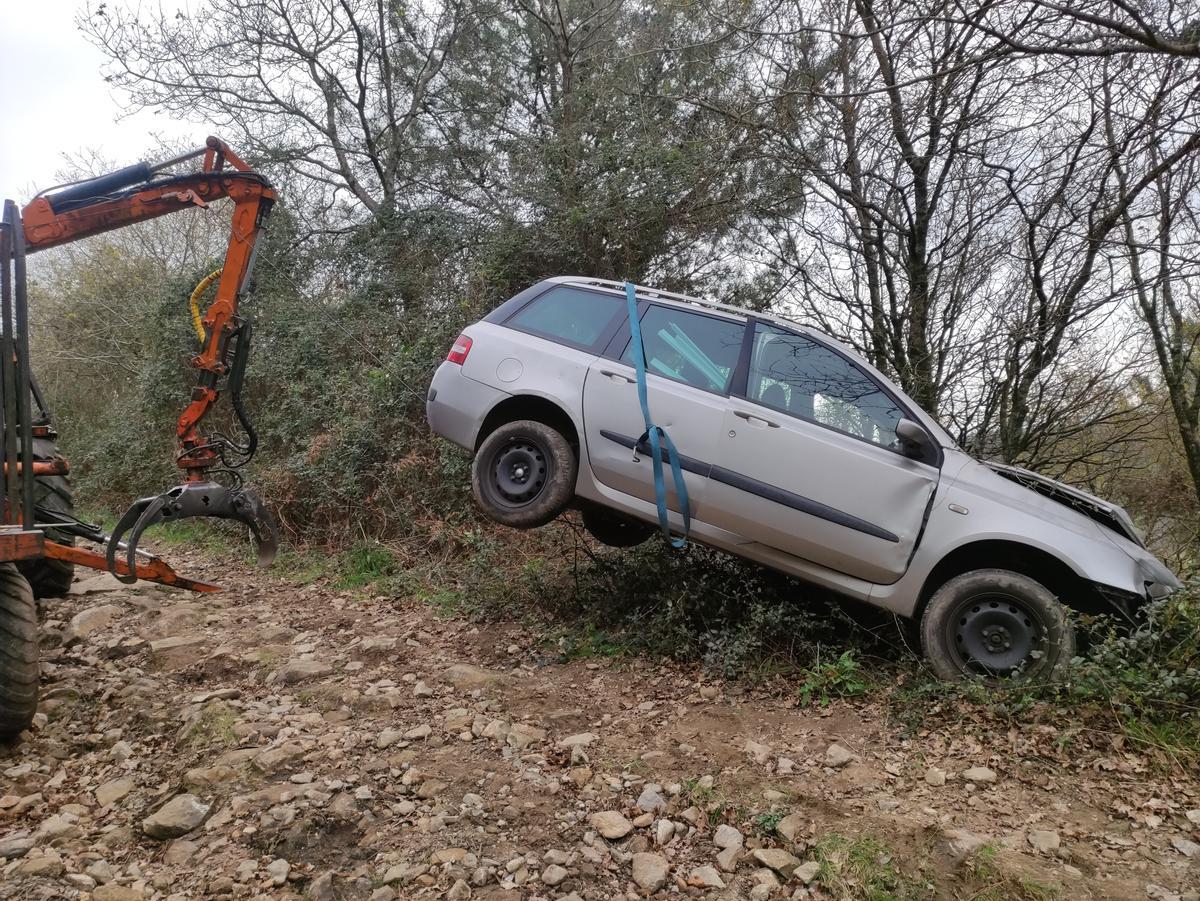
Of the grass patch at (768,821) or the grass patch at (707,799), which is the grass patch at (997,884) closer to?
the grass patch at (768,821)

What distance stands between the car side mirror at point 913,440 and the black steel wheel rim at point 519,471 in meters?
2.10

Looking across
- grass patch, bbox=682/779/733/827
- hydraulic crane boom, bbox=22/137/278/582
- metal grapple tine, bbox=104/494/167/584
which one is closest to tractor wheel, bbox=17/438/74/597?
metal grapple tine, bbox=104/494/167/584

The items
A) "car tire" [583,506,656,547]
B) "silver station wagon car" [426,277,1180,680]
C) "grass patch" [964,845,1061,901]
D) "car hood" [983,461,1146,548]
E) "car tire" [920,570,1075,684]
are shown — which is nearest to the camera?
"grass patch" [964,845,1061,901]

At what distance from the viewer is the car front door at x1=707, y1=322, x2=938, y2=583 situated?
4391mm

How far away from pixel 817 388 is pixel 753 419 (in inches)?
17.8

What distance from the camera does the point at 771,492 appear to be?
4.52 m

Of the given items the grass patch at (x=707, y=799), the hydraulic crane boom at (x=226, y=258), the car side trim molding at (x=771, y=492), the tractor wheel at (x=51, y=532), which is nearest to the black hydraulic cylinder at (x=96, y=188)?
the hydraulic crane boom at (x=226, y=258)

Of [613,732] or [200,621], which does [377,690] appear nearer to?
[613,732]

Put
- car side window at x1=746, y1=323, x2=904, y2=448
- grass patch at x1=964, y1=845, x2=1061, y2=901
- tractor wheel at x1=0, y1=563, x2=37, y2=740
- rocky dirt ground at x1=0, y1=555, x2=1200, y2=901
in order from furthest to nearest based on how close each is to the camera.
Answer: car side window at x1=746, y1=323, x2=904, y2=448
tractor wheel at x1=0, y1=563, x2=37, y2=740
rocky dirt ground at x1=0, y1=555, x2=1200, y2=901
grass patch at x1=964, y1=845, x2=1061, y2=901

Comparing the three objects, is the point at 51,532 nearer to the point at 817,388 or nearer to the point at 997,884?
the point at 817,388

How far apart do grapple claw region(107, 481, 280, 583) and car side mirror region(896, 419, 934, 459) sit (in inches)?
162

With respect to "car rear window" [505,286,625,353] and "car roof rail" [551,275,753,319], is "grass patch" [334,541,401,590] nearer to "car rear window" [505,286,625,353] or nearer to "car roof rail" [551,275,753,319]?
"car rear window" [505,286,625,353]

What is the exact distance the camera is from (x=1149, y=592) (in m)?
4.20

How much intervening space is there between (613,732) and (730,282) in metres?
7.20
